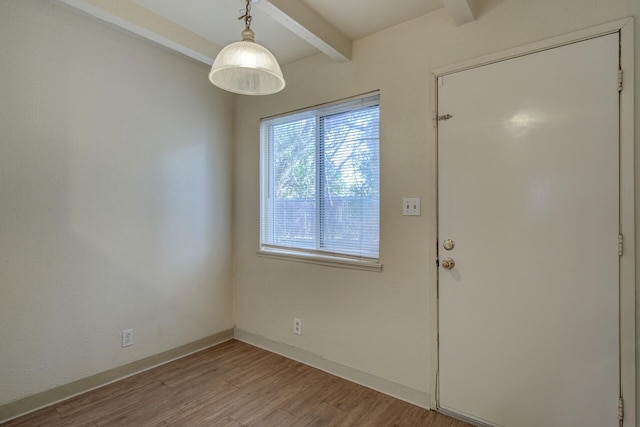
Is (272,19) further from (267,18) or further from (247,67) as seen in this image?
(247,67)

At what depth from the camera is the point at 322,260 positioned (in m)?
2.56

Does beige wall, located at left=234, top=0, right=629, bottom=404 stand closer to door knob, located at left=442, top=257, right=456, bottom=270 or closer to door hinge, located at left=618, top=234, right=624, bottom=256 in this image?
door knob, located at left=442, top=257, right=456, bottom=270

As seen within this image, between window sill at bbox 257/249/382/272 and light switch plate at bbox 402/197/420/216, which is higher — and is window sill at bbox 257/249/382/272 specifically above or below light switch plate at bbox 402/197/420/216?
below

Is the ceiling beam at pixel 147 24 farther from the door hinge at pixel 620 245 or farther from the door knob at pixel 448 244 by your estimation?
the door hinge at pixel 620 245

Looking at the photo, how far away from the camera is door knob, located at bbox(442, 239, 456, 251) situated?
1.96 m

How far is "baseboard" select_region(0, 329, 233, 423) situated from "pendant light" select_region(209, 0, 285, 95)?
7.40 feet

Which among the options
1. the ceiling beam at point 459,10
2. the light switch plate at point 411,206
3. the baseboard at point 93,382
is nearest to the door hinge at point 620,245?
the light switch plate at point 411,206

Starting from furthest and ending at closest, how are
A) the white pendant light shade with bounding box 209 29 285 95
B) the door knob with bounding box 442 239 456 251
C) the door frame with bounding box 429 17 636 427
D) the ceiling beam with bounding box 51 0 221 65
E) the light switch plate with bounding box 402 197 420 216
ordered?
the light switch plate with bounding box 402 197 420 216 → the door knob with bounding box 442 239 456 251 → the ceiling beam with bounding box 51 0 221 65 → the door frame with bounding box 429 17 636 427 → the white pendant light shade with bounding box 209 29 285 95

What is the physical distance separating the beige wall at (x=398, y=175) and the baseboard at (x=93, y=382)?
891 millimetres

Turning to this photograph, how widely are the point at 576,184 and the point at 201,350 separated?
3112mm

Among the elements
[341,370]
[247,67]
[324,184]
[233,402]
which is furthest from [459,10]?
[233,402]

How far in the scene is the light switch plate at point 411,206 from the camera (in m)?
2.10

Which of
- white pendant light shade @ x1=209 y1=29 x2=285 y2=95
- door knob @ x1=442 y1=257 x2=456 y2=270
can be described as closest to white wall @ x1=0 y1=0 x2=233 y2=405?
white pendant light shade @ x1=209 y1=29 x2=285 y2=95

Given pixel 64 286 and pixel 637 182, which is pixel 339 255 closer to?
pixel 637 182
